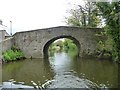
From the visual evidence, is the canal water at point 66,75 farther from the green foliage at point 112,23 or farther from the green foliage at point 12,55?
the green foliage at point 12,55

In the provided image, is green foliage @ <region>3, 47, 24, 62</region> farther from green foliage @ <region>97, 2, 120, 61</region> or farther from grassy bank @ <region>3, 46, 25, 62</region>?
green foliage @ <region>97, 2, 120, 61</region>

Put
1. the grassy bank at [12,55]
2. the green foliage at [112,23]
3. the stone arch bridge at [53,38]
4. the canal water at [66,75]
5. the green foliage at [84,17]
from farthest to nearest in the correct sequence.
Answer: the green foliage at [84,17] < the stone arch bridge at [53,38] < the grassy bank at [12,55] < the green foliage at [112,23] < the canal water at [66,75]

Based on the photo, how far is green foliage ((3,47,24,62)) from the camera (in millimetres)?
18134

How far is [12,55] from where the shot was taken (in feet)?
63.9

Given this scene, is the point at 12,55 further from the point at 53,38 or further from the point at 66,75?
the point at 66,75

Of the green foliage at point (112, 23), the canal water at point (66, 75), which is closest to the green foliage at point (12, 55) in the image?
the canal water at point (66, 75)

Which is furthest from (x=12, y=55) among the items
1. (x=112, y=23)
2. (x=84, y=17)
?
(x=84, y=17)

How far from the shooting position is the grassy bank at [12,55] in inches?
712

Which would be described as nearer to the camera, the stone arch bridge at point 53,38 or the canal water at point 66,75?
the canal water at point 66,75

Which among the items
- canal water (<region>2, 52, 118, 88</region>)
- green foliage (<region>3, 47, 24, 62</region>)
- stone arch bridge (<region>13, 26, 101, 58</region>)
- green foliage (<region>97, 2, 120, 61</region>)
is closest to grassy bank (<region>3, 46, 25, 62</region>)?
green foliage (<region>3, 47, 24, 62</region>)

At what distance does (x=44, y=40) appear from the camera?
21.6m

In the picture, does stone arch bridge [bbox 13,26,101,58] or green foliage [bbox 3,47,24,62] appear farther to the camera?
stone arch bridge [bbox 13,26,101,58]

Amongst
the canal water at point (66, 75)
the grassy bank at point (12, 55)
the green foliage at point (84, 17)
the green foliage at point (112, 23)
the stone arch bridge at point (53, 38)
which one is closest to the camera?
the canal water at point (66, 75)

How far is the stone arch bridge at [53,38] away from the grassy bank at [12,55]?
62 centimetres
